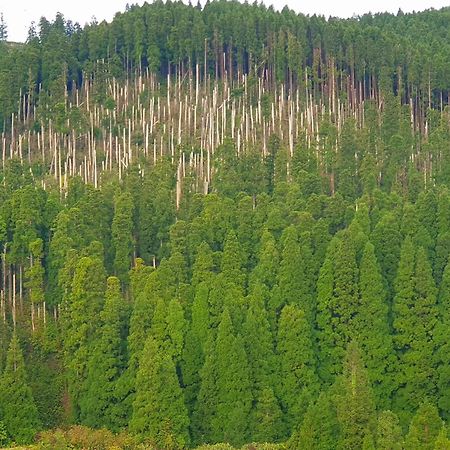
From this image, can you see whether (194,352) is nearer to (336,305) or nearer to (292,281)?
(292,281)

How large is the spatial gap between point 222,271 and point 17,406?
34.2 feet

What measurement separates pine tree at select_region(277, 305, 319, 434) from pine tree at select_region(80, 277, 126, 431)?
264 inches

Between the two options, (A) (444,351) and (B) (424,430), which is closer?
(B) (424,430)

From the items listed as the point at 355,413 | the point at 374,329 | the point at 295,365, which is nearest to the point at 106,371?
the point at 295,365

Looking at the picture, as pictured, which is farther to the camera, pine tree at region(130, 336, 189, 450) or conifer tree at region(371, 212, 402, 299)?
conifer tree at region(371, 212, 402, 299)

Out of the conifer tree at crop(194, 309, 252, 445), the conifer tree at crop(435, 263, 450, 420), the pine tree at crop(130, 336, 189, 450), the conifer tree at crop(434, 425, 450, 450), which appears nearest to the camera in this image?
the conifer tree at crop(434, 425, 450, 450)

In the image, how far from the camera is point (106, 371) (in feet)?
116

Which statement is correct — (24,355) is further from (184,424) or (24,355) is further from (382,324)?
(382,324)

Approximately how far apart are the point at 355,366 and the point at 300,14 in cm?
4414

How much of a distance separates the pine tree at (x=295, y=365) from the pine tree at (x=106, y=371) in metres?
6.71

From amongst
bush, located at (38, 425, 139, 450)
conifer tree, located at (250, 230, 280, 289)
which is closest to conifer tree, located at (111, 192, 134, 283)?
conifer tree, located at (250, 230, 280, 289)

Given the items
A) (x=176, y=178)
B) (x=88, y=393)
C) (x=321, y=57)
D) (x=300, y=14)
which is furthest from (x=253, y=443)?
(x=300, y=14)

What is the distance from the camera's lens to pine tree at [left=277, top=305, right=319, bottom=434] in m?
34.0

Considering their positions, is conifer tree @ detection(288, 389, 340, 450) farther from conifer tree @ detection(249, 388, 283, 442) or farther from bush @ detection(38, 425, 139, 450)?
bush @ detection(38, 425, 139, 450)
